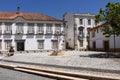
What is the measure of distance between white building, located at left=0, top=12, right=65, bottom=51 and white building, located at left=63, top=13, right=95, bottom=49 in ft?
25.3

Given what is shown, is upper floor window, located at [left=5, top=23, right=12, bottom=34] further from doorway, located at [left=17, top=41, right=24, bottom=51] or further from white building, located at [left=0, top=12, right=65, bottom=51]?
doorway, located at [left=17, top=41, right=24, bottom=51]

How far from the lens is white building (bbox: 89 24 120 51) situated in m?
36.6

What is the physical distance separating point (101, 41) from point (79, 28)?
15.1 metres

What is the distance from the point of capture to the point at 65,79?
11555 mm

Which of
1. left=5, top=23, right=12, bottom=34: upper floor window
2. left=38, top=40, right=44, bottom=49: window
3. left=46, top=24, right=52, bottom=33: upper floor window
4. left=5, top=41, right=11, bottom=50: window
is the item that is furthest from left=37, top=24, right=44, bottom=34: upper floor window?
left=5, top=41, right=11, bottom=50: window

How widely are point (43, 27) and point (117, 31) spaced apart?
88.2ft

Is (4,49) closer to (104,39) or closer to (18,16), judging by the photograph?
(18,16)

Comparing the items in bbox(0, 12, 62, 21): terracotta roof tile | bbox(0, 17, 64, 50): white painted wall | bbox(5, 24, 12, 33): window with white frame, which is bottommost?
bbox(0, 17, 64, 50): white painted wall

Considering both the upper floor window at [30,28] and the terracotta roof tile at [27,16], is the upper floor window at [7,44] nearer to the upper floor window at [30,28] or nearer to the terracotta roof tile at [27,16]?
the upper floor window at [30,28]

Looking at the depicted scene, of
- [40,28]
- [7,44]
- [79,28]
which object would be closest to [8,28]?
[7,44]

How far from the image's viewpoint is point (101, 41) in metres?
41.8

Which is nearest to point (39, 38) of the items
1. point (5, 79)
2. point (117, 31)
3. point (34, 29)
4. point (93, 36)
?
point (34, 29)

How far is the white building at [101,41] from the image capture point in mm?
36625

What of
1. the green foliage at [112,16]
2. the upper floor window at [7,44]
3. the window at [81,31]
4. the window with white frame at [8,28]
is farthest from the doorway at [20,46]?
the green foliage at [112,16]
